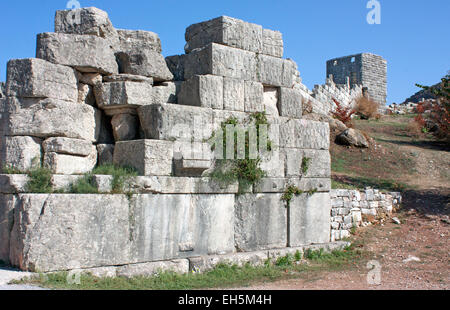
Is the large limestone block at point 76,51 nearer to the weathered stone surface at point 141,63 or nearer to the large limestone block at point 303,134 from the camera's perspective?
the weathered stone surface at point 141,63

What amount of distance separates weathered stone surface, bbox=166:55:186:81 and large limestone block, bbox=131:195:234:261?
2.32m

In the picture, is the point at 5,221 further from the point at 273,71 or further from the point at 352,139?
the point at 352,139

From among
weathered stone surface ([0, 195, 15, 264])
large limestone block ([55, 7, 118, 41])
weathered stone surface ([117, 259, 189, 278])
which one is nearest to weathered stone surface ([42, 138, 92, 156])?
weathered stone surface ([0, 195, 15, 264])

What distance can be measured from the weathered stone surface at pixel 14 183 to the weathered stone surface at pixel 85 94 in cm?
164

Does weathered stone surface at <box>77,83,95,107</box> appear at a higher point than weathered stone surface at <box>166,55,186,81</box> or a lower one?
lower

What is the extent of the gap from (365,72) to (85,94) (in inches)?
1251

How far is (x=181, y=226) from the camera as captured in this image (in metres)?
6.88

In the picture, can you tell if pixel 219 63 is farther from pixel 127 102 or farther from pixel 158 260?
pixel 158 260

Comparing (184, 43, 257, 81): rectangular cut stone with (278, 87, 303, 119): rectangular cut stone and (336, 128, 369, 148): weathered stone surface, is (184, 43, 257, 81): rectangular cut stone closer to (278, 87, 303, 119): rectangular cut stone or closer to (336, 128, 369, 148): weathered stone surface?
(278, 87, 303, 119): rectangular cut stone

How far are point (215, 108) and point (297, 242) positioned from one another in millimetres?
2822

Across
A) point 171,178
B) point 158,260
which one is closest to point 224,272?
point 158,260

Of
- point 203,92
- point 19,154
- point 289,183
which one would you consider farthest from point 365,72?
point 19,154

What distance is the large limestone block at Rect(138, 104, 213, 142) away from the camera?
6.91m

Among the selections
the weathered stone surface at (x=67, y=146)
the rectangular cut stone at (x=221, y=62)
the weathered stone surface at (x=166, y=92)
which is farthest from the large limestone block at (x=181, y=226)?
the rectangular cut stone at (x=221, y=62)
